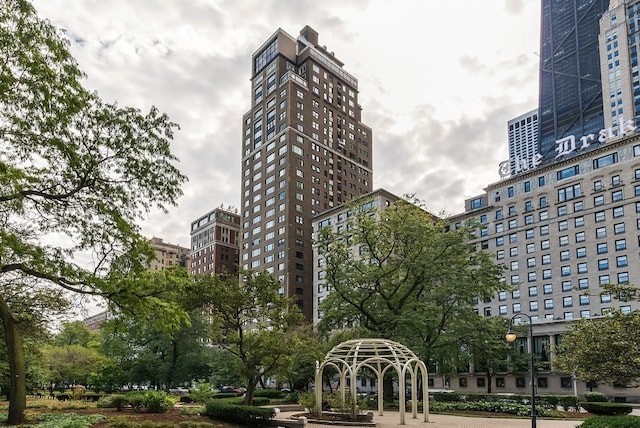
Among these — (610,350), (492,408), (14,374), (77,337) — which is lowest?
(492,408)

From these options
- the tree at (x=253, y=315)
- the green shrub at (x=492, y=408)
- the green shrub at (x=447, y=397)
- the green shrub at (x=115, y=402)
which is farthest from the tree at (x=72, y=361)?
the green shrub at (x=492, y=408)

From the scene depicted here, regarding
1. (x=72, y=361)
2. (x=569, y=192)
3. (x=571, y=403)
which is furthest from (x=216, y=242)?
(x=571, y=403)

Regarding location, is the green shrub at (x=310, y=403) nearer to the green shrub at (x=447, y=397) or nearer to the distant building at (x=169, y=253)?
the green shrub at (x=447, y=397)

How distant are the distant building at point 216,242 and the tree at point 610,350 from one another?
127950mm

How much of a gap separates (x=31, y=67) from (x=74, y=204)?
15.9ft

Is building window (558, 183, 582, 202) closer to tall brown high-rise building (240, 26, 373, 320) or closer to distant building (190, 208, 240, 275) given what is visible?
tall brown high-rise building (240, 26, 373, 320)

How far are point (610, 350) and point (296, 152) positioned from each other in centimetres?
9975

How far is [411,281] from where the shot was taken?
137ft

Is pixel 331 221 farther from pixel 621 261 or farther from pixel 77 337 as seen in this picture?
pixel 621 261

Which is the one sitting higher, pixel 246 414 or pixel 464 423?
pixel 246 414

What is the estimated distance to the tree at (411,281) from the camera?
1560 inches

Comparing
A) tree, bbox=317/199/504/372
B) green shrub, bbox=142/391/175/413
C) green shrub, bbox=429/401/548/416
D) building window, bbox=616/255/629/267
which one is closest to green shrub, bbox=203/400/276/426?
green shrub, bbox=142/391/175/413

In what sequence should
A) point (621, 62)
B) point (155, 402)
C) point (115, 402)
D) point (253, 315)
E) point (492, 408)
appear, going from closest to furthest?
point (155, 402), point (115, 402), point (253, 315), point (492, 408), point (621, 62)

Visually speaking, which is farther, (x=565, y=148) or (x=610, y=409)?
(x=565, y=148)
